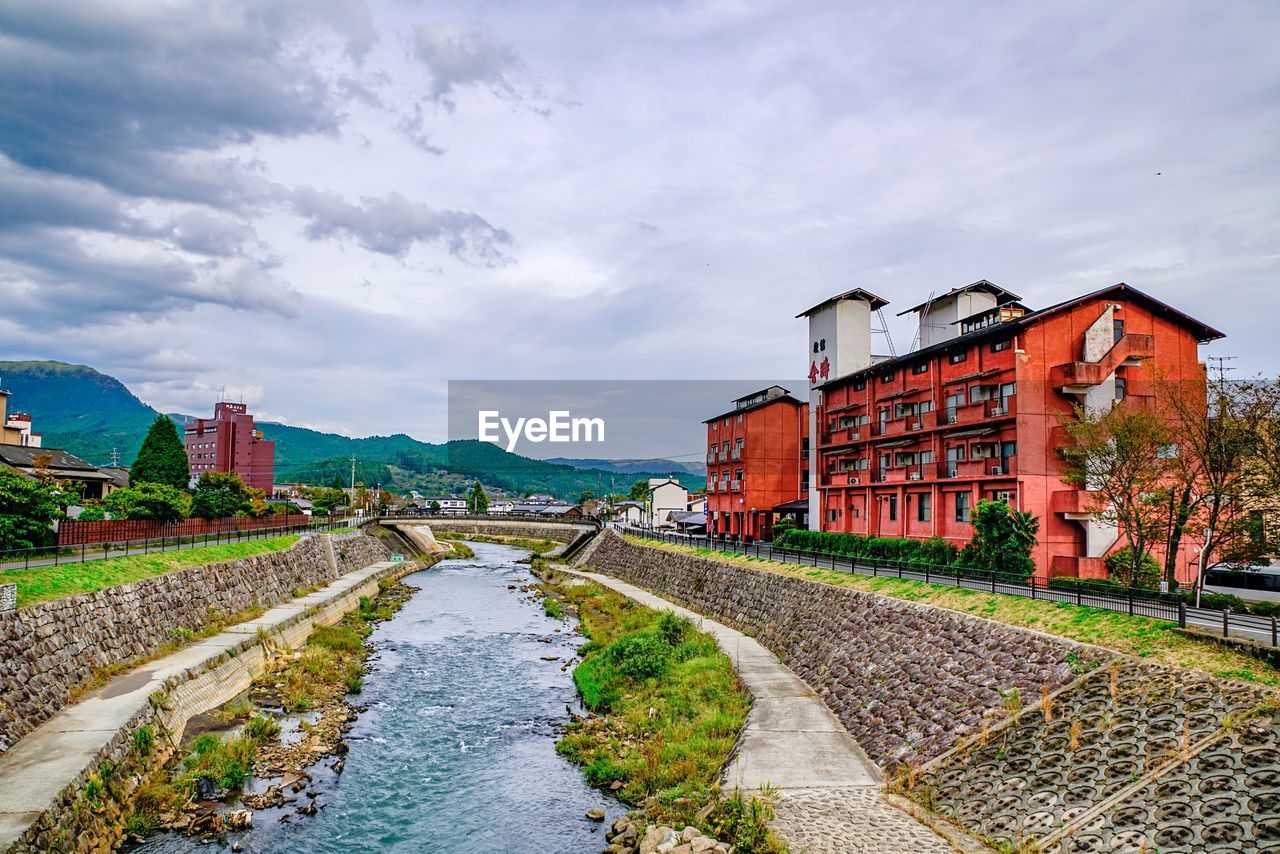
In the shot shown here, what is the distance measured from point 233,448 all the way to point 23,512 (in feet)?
409

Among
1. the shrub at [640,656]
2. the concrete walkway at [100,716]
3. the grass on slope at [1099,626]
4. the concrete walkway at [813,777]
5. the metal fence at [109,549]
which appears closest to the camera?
the concrete walkway at [100,716]

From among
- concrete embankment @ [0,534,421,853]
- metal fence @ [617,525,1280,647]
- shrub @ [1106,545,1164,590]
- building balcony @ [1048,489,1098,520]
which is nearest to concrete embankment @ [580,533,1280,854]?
metal fence @ [617,525,1280,647]

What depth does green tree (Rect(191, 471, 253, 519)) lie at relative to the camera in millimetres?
53875

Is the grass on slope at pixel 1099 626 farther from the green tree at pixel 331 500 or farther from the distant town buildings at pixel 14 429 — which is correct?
the green tree at pixel 331 500

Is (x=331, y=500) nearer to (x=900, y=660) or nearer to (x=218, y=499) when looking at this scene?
(x=218, y=499)

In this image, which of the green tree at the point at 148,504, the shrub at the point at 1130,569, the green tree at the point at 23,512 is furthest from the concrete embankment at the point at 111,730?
the shrub at the point at 1130,569

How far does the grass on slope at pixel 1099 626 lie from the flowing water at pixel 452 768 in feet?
42.8

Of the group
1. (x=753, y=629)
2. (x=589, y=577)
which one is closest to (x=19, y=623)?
(x=753, y=629)

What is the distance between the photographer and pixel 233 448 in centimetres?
14238

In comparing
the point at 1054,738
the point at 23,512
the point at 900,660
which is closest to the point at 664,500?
the point at 23,512

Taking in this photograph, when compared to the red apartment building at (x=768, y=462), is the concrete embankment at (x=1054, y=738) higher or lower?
lower

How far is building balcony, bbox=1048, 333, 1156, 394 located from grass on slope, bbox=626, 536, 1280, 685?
13997mm

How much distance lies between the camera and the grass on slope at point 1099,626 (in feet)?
51.6

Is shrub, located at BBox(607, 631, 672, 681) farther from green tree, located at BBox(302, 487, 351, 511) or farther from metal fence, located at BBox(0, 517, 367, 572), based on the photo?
green tree, located at BBox(302, 487, 351, 511)
